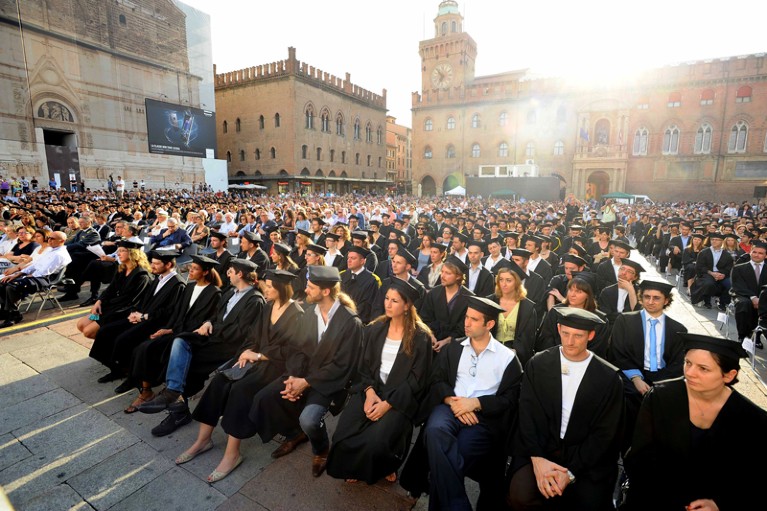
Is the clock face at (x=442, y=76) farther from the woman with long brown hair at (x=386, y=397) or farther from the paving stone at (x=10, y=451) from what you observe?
the paving stone at (x=10, y=451)

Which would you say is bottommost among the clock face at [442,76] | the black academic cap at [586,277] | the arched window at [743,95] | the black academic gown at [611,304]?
the black academic gown at [611,304]

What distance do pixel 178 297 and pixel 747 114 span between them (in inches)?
2083

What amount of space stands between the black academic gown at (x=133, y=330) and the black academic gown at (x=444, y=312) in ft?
10.6

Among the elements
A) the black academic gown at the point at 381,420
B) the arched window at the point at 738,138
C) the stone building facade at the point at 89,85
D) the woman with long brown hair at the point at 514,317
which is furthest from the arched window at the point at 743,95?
the stone building facade at the point at 89,85

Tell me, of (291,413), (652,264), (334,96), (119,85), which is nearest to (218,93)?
(334,96)

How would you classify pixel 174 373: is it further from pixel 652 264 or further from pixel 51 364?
pixel 652 264

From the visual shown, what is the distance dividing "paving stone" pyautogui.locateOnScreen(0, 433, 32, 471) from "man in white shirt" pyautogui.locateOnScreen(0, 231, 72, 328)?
4.01 metres

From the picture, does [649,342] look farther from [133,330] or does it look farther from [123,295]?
[123,295]

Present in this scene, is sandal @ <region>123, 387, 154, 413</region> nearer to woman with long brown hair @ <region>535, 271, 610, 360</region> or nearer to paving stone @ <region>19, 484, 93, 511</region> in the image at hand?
paving stone @ <region>19, 484, 93, 511</region>

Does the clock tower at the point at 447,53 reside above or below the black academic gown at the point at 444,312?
above

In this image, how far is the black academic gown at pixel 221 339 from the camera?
14.2 feet

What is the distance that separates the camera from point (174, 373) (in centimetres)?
418

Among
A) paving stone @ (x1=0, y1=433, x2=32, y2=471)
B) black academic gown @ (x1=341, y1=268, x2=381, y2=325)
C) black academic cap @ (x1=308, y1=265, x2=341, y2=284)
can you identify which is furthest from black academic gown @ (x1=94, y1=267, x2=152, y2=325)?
black academic cap @ (x1=308, y1=265, x2=341, y2=284)

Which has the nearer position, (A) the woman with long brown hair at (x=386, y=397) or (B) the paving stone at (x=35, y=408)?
(A) the woman with long brown hair at (x=386, y=397)
